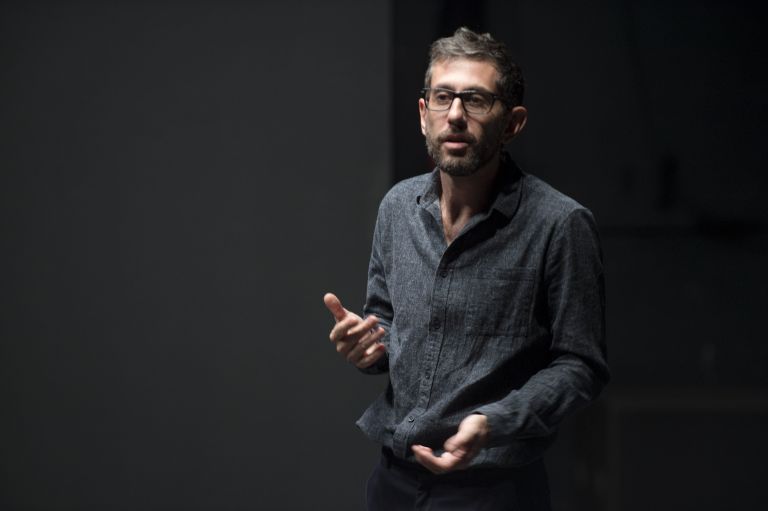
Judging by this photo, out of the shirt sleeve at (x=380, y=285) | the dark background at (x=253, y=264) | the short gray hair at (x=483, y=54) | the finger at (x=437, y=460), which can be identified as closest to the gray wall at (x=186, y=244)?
the dark background at (x=253, y=264)

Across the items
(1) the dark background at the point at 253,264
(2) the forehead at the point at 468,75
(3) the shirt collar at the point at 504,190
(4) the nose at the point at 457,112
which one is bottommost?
(1) the dark background at the point at 253,264

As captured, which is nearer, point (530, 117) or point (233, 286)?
point (530, 117)

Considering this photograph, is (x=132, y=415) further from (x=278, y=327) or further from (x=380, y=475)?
(x=380, y=475)

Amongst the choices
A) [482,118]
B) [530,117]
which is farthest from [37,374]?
[482,118]

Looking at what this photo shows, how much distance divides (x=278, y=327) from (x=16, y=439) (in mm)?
1029

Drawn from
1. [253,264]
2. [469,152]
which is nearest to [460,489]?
[469,152]

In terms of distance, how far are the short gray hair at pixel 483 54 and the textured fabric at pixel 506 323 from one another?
6.1 inches

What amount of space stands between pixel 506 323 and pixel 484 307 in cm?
4

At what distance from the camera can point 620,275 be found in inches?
122

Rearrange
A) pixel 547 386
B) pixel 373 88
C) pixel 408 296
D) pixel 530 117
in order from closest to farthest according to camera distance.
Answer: pixel 547 386 < pixel 408 296 < pixel 530 117 < pixel 373 88

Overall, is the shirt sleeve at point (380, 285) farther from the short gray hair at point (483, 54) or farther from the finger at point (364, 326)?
the short gray hair at point (483, 54)

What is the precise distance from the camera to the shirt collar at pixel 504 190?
1615mm

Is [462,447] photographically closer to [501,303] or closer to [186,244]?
[501,303]

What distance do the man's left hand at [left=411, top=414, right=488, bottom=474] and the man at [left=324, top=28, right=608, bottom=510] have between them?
6 centimetres
